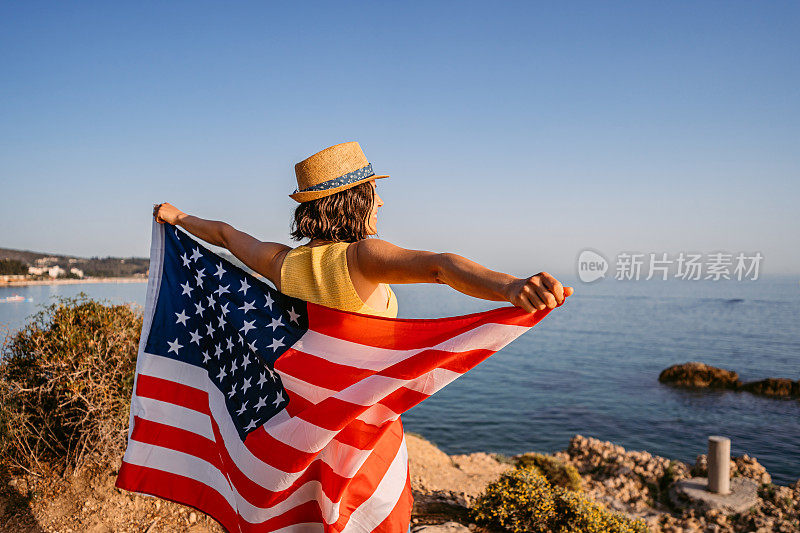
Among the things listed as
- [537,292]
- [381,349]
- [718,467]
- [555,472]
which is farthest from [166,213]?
[718,467]

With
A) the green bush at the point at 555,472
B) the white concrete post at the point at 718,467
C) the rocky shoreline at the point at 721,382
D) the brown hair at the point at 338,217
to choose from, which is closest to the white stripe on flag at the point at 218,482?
the brown hair at the point at 338,217

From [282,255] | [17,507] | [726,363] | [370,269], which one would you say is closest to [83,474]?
[17,507]

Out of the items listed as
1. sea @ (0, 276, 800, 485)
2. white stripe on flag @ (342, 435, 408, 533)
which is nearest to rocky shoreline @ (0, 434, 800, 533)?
sea @ (0, 276, 800, 485)

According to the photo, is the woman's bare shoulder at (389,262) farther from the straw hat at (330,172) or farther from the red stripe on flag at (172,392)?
the red stripe on flag at (172,392)

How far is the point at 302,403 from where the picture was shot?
251 cm

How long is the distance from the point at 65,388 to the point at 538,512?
548 cm

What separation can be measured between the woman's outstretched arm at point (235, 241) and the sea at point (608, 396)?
3618 millimetres

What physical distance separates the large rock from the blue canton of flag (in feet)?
108

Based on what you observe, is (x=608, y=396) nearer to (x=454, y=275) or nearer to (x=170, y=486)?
(x=170, y=486)

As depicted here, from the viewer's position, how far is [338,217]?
2.40 meters

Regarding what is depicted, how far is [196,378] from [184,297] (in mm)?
560

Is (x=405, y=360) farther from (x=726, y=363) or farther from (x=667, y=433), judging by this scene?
(x=726, y=363)

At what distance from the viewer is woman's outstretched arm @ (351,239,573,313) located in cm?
172

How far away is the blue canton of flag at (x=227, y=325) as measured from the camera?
8.81 ft
